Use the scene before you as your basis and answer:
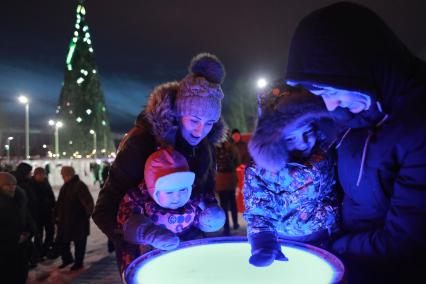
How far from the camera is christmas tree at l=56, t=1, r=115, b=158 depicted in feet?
109

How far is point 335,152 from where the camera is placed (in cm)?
189

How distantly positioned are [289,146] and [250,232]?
19.1 inches

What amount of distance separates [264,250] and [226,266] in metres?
0.17

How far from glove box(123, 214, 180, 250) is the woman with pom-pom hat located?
22 centimetres

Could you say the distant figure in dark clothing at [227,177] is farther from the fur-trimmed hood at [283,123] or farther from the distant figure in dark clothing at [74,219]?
the fur-trimmed hood at [283,123]

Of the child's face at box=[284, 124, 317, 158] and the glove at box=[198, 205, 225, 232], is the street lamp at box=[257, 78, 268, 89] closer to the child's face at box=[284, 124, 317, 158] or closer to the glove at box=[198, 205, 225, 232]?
the child's face at box=[284, 124, 317, 158]

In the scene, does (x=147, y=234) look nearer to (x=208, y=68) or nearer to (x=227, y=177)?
(x=208, y=68)

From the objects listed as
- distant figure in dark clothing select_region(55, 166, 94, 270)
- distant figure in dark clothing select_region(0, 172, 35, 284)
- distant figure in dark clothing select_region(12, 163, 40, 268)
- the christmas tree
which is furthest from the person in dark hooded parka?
the christmas tree

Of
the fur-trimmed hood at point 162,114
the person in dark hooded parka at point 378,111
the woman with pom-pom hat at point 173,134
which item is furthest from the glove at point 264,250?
the fur-trimmed hood at point 162,114

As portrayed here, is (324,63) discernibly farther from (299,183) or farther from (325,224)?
(325,224)

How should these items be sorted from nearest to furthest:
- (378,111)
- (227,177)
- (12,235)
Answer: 1. (378,111)
2. (12,235)
3. (227,177)

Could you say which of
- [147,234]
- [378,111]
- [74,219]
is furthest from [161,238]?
[74,219]

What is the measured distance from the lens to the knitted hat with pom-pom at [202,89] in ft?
7.45

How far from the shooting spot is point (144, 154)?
2273 millimetres
